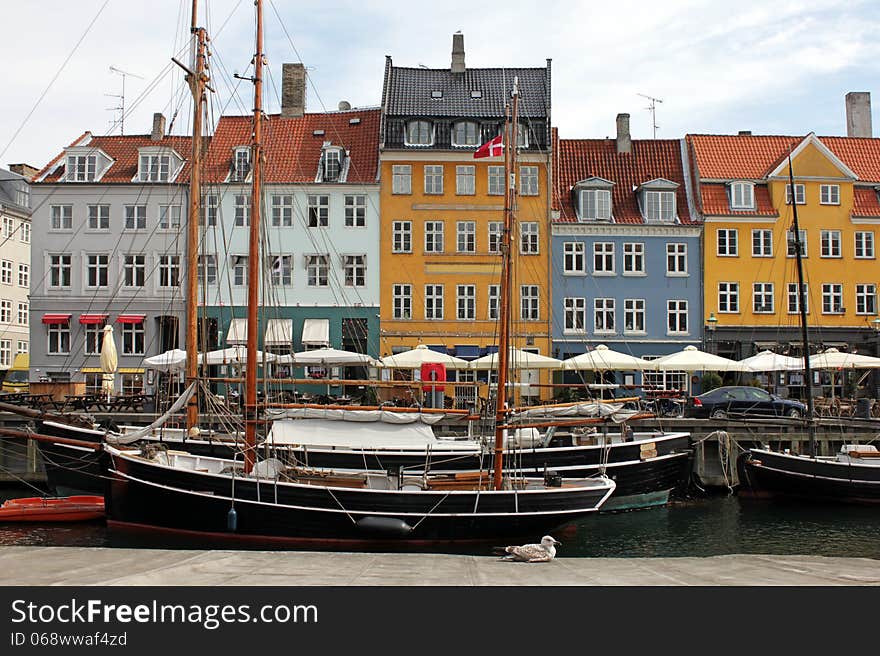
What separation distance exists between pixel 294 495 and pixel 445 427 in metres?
11.9

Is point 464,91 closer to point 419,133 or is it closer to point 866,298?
point 419,133

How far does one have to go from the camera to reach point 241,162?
42.4 meters

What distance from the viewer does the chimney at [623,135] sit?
4547 cm

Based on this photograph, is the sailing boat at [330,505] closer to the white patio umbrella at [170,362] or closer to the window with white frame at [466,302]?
the white patio umbrella at [170,362]

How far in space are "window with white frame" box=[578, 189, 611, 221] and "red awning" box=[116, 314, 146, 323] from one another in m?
21.9

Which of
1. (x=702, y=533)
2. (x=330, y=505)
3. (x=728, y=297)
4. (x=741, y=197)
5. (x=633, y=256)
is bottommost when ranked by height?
(x=702, y=533)

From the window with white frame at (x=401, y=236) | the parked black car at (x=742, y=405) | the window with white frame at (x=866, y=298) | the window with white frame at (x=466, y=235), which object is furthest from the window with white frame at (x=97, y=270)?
the window with white frame at (x=866, y=298)

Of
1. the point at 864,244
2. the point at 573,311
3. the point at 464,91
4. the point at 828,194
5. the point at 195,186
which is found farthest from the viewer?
the point at 464,91

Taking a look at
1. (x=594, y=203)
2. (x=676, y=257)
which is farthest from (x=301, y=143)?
(x=676, y=257)

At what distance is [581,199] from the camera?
139ft

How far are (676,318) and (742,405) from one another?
10961 millimetres

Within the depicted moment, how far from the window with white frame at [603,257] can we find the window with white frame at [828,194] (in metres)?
10.8

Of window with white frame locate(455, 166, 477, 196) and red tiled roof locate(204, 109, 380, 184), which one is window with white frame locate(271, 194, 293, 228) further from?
window with white frame locate(455, 166, 477, 196)

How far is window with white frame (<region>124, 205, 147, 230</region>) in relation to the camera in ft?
138
